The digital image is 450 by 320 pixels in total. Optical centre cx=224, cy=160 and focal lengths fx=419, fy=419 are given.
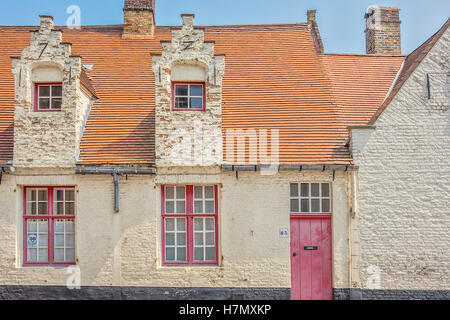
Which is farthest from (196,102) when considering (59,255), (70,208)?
(59,255)

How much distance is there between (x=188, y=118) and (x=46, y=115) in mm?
3461

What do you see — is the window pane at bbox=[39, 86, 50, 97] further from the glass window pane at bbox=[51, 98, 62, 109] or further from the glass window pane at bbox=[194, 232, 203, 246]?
the glass window pane at bbox=[194, 232, 203, 246]

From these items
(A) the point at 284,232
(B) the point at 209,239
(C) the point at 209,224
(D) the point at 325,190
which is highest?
(D) the point at 325,190

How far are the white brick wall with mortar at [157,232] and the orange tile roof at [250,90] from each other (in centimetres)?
68

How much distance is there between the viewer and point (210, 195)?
10242 millimetres

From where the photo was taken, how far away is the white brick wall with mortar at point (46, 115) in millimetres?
10086

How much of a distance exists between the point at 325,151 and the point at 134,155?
4662mm

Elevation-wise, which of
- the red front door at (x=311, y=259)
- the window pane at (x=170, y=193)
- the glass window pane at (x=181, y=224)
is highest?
the window pane at (x=170, y=193)

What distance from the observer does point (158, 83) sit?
33.8ft

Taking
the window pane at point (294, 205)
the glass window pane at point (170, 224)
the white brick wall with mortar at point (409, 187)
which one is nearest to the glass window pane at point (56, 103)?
the glass window pane at point (170, 224)

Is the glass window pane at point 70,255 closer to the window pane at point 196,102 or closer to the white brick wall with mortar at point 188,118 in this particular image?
the white brick wall with mortar at point 188,118

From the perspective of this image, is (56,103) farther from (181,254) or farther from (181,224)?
(181,254)

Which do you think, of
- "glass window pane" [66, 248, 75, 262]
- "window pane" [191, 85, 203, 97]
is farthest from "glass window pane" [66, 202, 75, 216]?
"window pane" [191, 85, 203, 97]

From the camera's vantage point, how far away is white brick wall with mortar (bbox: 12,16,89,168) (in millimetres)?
10086
